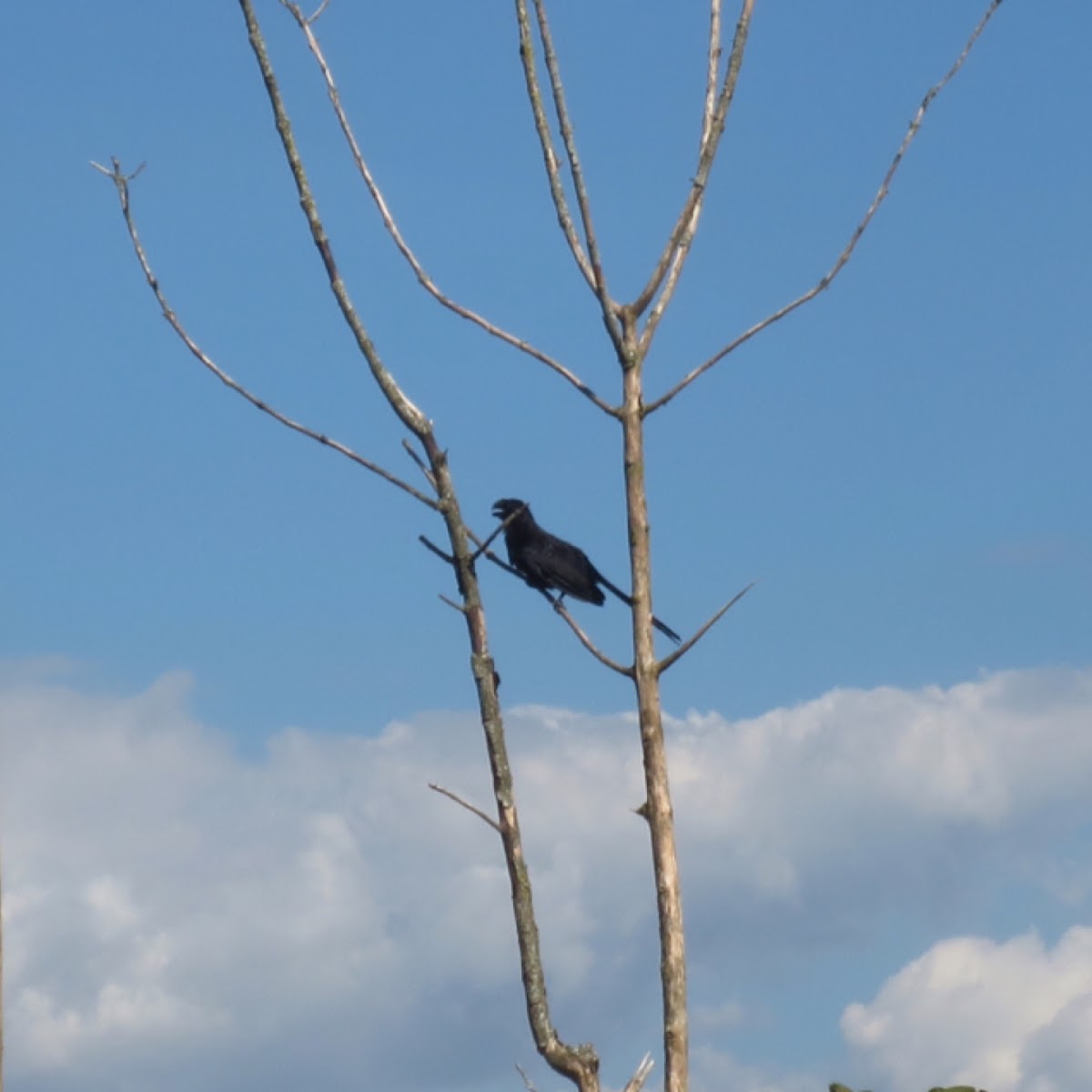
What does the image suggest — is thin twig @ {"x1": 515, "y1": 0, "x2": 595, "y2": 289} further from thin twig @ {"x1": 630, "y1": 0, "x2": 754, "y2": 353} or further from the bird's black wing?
the bird's black wing

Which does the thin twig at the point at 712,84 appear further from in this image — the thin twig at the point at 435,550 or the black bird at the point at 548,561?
the black bird at the point at 548,561

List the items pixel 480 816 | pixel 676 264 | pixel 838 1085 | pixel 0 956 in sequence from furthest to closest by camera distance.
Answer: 1. pixel 676 264
2. pixel 480 816
3. pixel 838 1085
4. pixel 0 956

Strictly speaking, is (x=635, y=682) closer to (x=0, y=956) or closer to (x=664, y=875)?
(x=664, y=875)

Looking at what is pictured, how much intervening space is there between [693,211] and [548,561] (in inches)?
278

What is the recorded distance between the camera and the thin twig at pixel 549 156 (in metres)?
8.30

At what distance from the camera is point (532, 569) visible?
50.6 feet

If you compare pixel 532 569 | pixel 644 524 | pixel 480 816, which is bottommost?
pixel 480 816

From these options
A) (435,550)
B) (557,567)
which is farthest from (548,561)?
(435,550)

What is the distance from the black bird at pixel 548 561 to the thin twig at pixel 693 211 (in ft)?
22.1

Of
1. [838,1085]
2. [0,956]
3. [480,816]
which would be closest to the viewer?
[0,956]

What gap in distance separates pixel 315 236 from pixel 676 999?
4284mm

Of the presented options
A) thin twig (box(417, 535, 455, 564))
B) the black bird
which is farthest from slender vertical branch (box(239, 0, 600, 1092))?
the black bird

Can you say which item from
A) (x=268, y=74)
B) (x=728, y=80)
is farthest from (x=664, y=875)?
(x=268, y=74)

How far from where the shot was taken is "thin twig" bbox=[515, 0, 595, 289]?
8.30 meters
